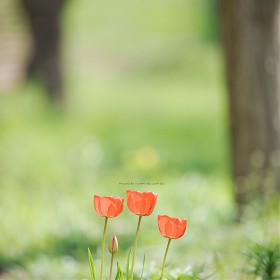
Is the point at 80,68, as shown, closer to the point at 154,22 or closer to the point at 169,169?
the point at 154,22

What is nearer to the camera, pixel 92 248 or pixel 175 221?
pixel 175 221

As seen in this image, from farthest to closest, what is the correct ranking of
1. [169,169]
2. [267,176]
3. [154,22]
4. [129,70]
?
1. [154,22]
2. [129,70]
3. [169,169]
4. [267,176]

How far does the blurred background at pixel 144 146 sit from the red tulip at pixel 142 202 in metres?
0.47

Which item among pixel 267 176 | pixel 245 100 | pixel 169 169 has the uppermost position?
pixel 245 100

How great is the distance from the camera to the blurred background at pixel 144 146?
500 centimetres

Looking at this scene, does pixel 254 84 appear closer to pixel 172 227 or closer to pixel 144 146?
pixel 172 227

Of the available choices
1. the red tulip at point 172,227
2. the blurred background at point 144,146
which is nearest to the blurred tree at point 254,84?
the blurred background at point 144,146

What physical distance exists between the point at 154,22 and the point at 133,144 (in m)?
11.4

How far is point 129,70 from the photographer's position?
1683 centimetres

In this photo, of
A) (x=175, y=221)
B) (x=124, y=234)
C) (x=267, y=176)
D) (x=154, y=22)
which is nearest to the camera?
(x=175, y=221)

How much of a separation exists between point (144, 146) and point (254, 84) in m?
4.13

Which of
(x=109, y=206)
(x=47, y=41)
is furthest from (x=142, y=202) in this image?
(x=47, y=41)

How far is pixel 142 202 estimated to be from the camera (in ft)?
8.00

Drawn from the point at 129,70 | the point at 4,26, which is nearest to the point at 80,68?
the point at 129,70
